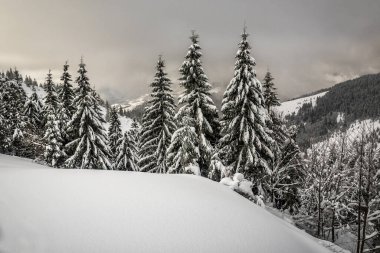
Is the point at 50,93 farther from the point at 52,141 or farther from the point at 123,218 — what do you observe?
the point at 123,218

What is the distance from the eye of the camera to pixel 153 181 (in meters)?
8.27

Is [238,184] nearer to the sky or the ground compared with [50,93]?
nearer to the ground

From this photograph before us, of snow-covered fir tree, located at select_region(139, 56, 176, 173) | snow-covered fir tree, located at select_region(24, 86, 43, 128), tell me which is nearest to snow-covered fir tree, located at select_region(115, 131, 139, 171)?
snow-covered fir tree, located at select_region(139, 56, 176, 173)

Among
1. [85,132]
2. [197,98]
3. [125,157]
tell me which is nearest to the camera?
[197,98]

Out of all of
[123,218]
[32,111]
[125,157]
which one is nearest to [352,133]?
[123,218]

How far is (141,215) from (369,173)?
1451cm

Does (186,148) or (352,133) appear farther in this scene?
(352,133)

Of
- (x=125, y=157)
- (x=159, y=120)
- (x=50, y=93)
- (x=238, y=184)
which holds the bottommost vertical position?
(x=238, y=184)

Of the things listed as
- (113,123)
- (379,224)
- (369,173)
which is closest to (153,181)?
(369,173)

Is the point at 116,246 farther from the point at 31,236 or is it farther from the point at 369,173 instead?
the point at 369,173

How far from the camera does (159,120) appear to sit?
2522cm

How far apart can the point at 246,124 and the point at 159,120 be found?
28.9 ft

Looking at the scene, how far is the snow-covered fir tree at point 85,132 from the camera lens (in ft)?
82.2

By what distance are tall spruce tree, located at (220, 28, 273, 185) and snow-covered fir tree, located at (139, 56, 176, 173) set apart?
247 inches
